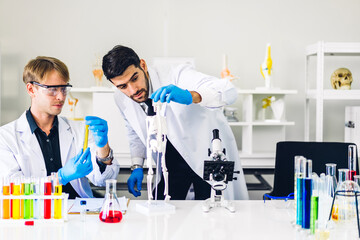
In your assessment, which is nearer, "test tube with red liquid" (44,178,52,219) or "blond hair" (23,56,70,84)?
"test tube with red liquid" (44,178,52,219)

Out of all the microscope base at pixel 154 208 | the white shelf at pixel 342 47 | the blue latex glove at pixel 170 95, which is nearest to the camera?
the microscope base at pixel 154 208

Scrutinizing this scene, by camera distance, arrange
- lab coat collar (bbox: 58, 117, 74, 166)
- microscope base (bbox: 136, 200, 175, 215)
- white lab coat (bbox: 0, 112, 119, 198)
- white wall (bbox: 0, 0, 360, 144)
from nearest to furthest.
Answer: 1. microscope base (bbox: 136, 200, 175, 215)
2. white lab coat (bbox: 0, 112, 119, 198)
3. lab coat collar (bbox: 58, 117, 74, 166)
4. white wall (bbox: 0, 0, 360, 144)

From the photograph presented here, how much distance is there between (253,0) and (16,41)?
2.10 metres

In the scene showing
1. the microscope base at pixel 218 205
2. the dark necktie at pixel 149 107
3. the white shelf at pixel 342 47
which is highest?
the white shelf at pixel 342 47

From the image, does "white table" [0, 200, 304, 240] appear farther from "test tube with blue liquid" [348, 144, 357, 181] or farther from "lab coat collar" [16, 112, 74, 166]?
"lab coat collar" [16, 112, 74, 166]

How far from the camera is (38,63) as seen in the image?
7.20 feet

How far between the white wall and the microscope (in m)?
1.98

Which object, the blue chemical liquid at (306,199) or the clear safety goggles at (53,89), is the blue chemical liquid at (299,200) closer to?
the blue chemical liquid at (306,199)

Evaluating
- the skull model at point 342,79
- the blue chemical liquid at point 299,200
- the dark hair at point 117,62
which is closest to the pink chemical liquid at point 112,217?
the blue chemical liquid at point 299,200

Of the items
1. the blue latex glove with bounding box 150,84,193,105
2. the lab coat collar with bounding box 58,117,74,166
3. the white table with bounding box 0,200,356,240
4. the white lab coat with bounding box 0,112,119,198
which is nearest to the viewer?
the white table with bounding box 0,200,356,240

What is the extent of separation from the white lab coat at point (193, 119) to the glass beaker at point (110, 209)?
69cm

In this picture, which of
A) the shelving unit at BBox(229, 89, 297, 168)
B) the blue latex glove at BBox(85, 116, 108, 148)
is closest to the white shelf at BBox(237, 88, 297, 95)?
the shelving unit at BBox(229, 89, 297, 168)

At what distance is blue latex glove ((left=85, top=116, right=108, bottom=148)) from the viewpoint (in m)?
1.91

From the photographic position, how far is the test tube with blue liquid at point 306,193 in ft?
4.84
